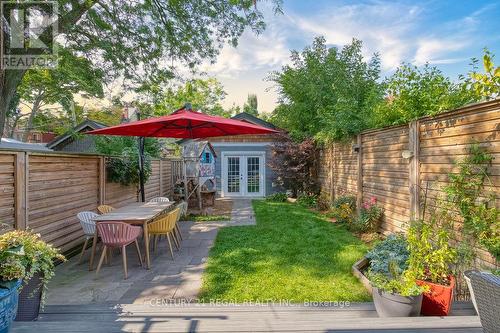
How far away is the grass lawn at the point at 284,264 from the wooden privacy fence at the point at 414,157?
1042mm

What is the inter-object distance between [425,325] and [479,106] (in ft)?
7.71

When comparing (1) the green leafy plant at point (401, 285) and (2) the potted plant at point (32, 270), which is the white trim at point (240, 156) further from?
(2) the potted plant at point (32, 270)

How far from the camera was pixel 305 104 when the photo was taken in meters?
10.1

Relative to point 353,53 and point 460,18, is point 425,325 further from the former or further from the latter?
point 353,53

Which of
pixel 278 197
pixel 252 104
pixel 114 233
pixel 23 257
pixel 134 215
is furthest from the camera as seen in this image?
pixel 252 104

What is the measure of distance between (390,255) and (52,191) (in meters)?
4.89

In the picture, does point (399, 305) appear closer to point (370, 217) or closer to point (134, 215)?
point (370, 217)

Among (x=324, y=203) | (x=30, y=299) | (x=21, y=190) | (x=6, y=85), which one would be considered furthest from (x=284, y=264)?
(x=6, y=85)

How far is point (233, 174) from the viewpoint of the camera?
1214 centimetres

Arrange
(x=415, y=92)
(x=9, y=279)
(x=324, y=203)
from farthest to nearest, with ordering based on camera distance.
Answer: (x=324, y=203) → (x=415, y=92) → (x=9, y=279)

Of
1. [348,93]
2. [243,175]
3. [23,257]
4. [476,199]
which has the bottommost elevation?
[23,257]

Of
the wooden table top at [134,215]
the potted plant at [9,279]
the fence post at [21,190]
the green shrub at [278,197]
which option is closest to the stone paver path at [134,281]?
the wooden table top at [134,215]

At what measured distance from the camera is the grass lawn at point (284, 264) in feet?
9.71
